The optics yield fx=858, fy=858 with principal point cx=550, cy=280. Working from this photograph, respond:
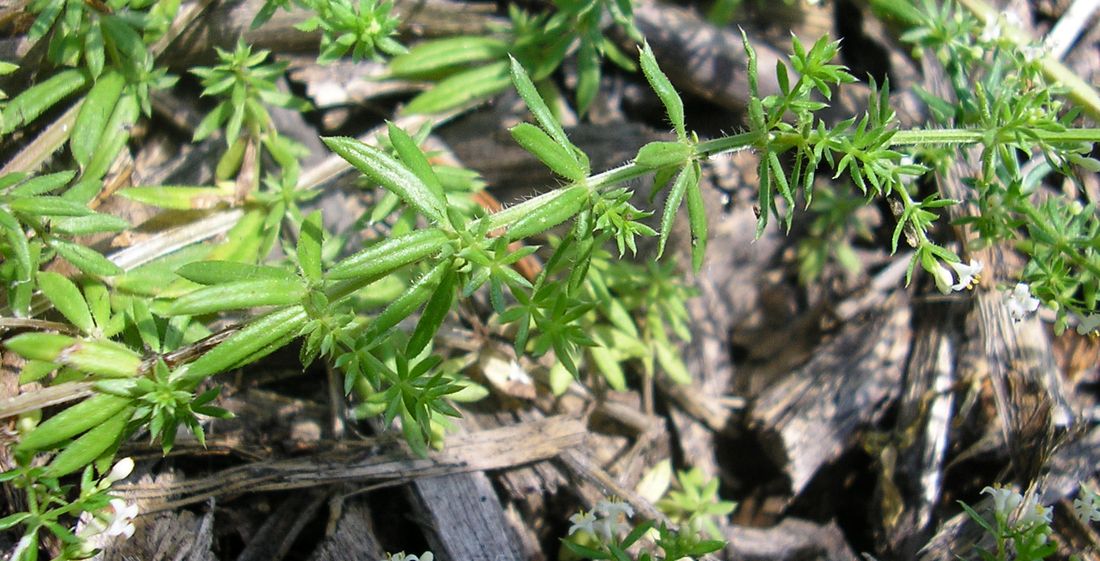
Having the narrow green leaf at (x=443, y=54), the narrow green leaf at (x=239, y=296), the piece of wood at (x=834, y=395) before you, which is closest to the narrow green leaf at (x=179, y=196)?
the narrow green leaf at (x=443, y=54)

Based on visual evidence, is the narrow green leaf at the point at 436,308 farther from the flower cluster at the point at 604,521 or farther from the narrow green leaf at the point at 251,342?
the flower cluster at the point at 604,521

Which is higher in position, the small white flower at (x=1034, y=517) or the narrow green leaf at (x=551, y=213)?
the narrow green leaf at (x=551, y=213)

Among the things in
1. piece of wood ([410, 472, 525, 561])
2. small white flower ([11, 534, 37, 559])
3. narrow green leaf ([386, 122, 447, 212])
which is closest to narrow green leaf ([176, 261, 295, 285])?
narrow green leaf ([386, 122, 447, 212])

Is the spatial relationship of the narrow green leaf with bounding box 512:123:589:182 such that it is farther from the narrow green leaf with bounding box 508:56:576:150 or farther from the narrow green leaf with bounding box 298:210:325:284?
the narrow green leaf with bounding box 298:210:325:284

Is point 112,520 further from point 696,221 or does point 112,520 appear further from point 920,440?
point 920,440

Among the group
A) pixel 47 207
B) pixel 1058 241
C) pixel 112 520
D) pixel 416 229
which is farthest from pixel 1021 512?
pixel 47 207

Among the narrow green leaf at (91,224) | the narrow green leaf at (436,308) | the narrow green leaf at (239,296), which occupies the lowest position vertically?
the narrow green leaf at (91,224)

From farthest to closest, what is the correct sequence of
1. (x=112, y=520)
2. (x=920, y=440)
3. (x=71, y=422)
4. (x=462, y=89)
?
1. (x=462, y=89)
2. (x=920, y=440)
3. (x=112, y=520)
4. (x=71, y=422)

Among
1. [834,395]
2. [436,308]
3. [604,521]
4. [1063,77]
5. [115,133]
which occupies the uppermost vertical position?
[1063,77]
